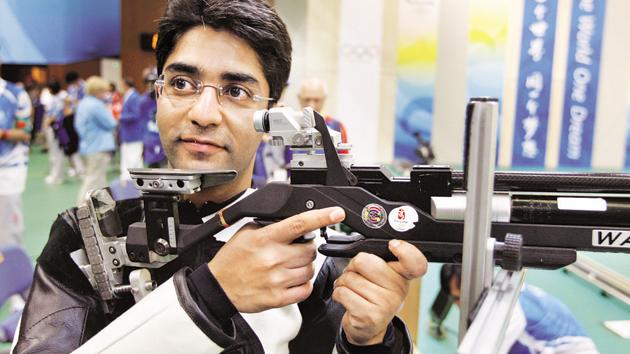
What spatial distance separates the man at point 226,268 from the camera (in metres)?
0.86

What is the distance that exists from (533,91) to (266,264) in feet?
25.9

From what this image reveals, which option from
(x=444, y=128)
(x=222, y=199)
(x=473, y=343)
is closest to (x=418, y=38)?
(x=444, y=128)

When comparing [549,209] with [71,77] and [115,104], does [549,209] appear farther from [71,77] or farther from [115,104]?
[115,104]

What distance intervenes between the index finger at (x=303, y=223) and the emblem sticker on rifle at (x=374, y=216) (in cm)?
4

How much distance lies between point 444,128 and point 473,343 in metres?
7.69

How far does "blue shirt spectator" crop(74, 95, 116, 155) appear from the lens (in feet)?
18.6

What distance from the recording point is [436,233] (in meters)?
0.82

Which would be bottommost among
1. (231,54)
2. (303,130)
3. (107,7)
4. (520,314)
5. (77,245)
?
(520,314)

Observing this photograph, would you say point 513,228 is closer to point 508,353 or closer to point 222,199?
point 222,199

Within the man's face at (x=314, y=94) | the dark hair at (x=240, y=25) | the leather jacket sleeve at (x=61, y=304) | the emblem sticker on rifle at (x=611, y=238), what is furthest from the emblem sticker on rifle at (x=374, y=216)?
the man's face at (x=314, y=94)

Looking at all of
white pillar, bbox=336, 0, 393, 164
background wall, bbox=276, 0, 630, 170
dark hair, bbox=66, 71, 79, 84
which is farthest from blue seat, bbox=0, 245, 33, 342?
dark hair, bbox=66, 71, 79, 84

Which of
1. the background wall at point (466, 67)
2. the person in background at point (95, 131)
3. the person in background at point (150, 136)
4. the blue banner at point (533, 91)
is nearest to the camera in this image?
the person in background at point (150, 136)

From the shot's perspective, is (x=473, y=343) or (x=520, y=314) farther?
(x=520, y=314)

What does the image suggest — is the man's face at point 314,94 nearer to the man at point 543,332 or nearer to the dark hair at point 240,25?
the man at point 543,332
